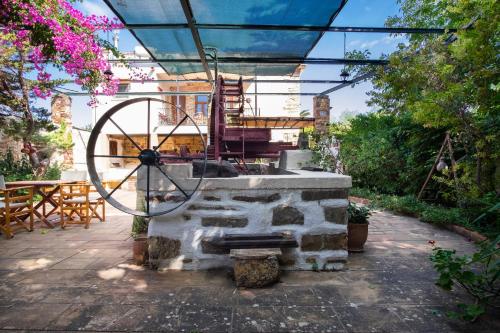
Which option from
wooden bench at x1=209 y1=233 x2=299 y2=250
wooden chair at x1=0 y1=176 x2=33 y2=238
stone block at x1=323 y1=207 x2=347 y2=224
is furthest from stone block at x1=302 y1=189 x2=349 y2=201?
wooden chair at x1=0 y1=176 x2=33 y2=238

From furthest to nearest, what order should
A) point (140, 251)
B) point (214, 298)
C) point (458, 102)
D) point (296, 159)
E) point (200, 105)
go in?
point (200, 105), point (296, 159), point (458, 102), point (140, 251), point (214, 298)

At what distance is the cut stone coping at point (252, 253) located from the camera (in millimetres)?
2141

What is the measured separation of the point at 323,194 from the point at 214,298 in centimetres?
128

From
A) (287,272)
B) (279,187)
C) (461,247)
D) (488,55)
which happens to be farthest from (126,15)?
(461,247)

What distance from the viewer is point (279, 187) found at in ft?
8.19

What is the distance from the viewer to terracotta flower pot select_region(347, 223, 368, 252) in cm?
295

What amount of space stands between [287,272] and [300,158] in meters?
2.40

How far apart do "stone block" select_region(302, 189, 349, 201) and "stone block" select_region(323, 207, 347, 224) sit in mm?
109

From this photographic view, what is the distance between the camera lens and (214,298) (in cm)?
200

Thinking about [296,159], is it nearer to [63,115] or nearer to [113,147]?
[63,115]

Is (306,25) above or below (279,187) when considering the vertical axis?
above

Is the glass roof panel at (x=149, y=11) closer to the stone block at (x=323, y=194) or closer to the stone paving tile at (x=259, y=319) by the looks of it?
the stone block at (x=323, y=194)

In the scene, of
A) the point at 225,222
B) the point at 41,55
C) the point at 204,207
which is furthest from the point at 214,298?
the point at 41,55

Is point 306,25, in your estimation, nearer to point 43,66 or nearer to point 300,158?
point 300,158
